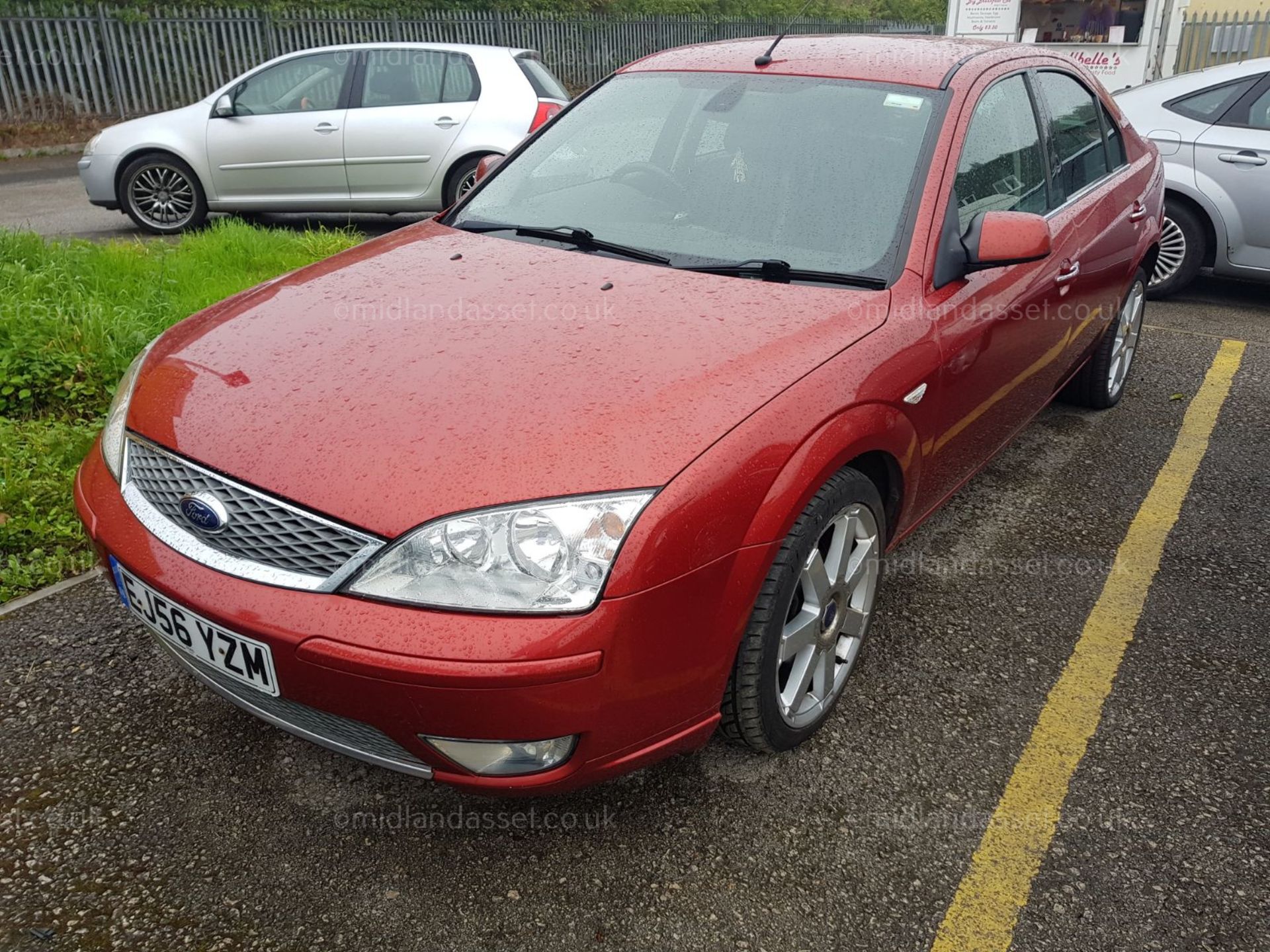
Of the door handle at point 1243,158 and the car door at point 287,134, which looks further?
the car door at point 287,134

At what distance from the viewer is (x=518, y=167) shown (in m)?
3.43

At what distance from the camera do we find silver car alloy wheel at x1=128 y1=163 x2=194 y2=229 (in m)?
8.01

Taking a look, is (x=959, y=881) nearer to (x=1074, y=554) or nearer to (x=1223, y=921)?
(x=1223, y=921)

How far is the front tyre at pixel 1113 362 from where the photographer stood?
4.57 meters

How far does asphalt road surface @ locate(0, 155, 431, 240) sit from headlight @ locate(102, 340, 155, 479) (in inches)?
208

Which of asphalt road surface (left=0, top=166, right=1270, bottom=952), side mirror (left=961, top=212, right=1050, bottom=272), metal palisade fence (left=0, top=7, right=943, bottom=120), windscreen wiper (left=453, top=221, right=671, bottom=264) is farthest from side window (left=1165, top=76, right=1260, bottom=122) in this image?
metal palisade fence (left=0, top=7, right=943, bottom=120)

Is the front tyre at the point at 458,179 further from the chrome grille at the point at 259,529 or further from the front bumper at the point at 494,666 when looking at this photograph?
the front bumper at the point at 494,666

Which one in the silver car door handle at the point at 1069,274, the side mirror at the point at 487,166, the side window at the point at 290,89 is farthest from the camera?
the side window at the point at 290,89

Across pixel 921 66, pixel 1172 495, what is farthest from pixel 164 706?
pixel 1172 495

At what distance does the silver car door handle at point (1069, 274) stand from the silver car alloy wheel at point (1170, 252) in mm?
3224

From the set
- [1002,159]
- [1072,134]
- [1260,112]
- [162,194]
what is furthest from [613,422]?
[162,194]

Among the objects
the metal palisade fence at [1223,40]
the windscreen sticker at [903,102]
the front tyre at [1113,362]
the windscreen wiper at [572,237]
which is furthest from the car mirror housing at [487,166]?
the metal palisade fence at [1223,40]

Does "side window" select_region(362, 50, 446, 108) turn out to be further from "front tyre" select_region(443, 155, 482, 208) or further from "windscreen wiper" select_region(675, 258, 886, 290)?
"windscreen wiper" select_region(675, 258, 886, 290)

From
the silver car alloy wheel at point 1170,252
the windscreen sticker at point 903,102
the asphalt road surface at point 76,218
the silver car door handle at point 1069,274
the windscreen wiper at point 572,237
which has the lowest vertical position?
the asphalt road surface at point 76,218
